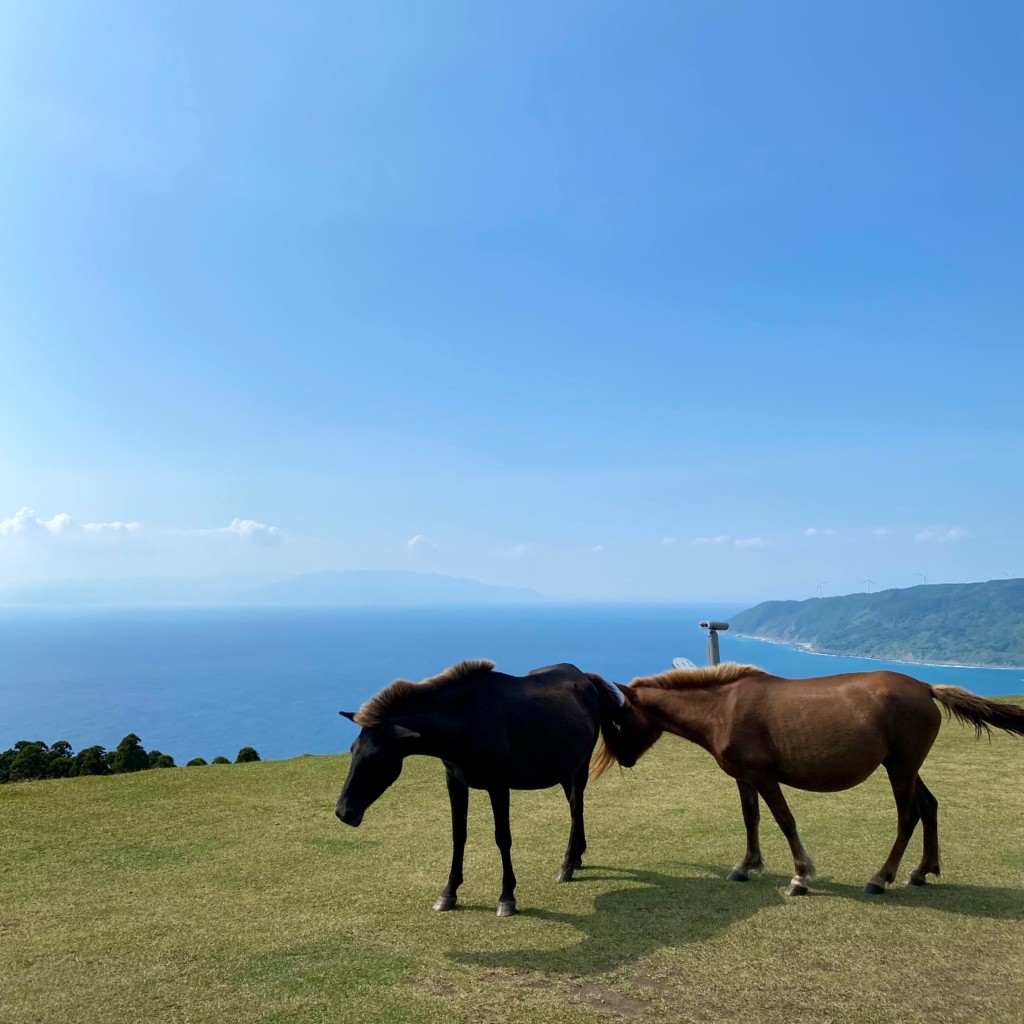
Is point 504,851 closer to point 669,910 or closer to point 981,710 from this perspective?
point 669,910

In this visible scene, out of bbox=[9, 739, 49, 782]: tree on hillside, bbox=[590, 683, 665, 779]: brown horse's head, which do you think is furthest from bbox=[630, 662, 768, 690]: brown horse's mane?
bbox=[9, 739, 49, 782]: tree on hillside

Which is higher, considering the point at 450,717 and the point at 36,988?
the point at 450,717

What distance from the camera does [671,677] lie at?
6.66m

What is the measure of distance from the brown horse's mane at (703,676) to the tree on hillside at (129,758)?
10797 millimetres

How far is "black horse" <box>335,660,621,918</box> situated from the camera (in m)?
5.51

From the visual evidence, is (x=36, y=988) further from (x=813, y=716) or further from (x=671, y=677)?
(x=813, y=716)

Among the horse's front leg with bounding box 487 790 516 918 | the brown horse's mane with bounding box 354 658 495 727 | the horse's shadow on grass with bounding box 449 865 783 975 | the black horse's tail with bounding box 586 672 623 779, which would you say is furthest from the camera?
the black horse's tail with bounding box 586 672 623 779

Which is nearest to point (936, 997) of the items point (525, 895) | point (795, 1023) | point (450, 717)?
point (795, 1023)

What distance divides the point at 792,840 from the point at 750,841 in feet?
1.72

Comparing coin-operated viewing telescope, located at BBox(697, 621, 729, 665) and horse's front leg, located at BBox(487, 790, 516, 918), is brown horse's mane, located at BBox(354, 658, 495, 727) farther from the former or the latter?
coin-operated viewing telescope, located at BBox(697, 621, 729, 665)

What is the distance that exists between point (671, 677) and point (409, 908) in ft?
9.82

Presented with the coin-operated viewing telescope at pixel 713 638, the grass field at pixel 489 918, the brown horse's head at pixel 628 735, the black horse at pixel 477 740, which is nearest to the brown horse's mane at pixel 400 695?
the black horse at pixel 477 740

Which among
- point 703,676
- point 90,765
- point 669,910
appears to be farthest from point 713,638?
point 90,765

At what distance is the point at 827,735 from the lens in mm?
5785
